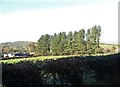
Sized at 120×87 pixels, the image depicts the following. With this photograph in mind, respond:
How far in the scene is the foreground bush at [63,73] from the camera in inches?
240

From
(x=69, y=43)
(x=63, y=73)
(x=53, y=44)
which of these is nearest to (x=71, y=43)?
(x=69, y=43)

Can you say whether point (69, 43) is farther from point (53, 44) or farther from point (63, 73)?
point (63, 73)

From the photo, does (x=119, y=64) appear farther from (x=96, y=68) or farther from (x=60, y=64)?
(x=60, y=64)

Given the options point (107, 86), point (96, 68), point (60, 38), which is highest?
point (60, 38)

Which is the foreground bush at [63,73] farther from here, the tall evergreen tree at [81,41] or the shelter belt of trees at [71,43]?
the tall evergreen tree at [81,41]

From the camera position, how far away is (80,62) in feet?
24.9

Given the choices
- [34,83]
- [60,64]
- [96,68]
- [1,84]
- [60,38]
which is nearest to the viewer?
[1,84]

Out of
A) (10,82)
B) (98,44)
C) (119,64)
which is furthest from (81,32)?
(10,82)

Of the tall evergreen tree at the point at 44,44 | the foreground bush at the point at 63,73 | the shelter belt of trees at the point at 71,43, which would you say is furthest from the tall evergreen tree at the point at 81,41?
the foreground bush at the point at 63,73

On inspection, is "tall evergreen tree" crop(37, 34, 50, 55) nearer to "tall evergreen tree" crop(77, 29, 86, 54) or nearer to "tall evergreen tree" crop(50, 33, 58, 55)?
"tall evergreen tree" crop(50, 33, 58, 55)

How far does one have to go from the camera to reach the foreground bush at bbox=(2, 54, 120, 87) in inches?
240

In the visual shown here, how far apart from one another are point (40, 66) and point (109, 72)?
3.06 meters

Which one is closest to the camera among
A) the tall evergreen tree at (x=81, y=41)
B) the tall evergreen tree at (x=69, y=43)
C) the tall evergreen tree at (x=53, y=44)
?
the tall evergreen tree at (x=53, y=44)

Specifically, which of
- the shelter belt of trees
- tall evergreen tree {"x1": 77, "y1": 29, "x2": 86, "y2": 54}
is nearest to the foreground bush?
the shelter belt of trees
